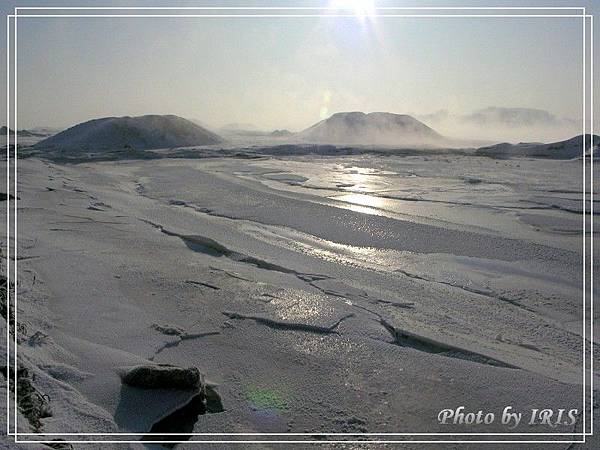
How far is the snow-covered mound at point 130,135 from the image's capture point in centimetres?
2759

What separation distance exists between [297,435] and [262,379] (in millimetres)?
458

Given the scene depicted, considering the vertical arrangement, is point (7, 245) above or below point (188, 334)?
above

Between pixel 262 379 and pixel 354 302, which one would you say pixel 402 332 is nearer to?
pixel 354 302

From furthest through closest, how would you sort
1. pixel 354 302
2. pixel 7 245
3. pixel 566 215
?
pixel 566 215
pixel 7 245
pixel 354 302

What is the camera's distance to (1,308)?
2971 mm

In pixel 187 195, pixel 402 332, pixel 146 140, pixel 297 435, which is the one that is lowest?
pixel 297 435

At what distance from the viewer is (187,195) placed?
355 inches

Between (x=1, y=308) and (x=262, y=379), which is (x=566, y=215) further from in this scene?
(x=1, y=308)

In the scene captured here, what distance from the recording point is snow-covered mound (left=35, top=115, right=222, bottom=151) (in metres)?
27.6

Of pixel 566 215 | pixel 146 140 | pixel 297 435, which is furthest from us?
pixel 146 140

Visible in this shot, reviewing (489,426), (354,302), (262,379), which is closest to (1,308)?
(262,379)

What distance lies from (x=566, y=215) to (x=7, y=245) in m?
7.16

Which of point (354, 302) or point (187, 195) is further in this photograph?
point (187, 195)

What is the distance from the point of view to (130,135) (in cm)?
2966
